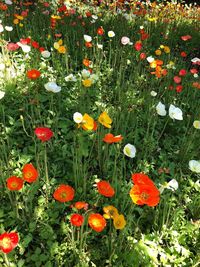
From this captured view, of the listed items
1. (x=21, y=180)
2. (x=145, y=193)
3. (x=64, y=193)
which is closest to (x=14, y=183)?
(x=21, y=180)

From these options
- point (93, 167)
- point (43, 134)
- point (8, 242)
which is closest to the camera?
point (8, 242)

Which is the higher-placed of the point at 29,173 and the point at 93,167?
the point at 29,173

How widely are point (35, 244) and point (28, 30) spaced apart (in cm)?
295

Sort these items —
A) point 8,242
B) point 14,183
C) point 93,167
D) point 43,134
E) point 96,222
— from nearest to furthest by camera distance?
point 8,242, point 96,222, point 14,183, point 43,134, point 93,167

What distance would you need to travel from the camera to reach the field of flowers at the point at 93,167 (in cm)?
172

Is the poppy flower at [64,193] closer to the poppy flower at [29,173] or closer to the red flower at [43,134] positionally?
the poppy flower at [29,173]

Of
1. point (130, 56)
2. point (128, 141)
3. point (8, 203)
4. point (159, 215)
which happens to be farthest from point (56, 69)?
point (159, 215)

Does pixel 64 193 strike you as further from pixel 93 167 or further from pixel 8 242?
pixel 93 167

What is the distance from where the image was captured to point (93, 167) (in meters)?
2.32

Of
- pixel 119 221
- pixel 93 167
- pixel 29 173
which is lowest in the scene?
pixel 93 167

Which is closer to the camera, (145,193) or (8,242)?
(8,242)

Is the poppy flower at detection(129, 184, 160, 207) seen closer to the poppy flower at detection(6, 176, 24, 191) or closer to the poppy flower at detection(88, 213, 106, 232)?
the poppy flower at detection(88, 213, 106, 232)

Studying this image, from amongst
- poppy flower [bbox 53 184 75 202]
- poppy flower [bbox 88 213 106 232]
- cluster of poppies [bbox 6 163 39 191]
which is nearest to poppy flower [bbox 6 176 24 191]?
cluster of poppies [bbox 6 163 39 191]

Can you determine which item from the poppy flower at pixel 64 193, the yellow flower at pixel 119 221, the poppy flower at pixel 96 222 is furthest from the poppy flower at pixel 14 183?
the yellow flower at pixel 119 221
